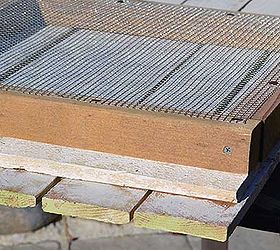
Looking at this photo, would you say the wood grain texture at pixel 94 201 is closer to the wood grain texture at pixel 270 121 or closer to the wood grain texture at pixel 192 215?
the wood grain texture at pixel 192 215

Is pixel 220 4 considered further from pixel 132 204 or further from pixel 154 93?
pixel 132 204

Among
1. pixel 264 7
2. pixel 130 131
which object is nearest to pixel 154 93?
pixel 130 131

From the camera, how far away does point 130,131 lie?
1171 mm

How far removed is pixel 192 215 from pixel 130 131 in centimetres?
15

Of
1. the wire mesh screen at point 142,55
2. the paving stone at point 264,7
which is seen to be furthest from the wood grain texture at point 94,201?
the paving stone at point 264,7

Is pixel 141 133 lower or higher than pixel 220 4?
higher

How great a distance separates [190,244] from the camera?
327cm

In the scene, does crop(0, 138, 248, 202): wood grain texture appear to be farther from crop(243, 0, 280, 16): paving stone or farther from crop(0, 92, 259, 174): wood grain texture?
crop(243, 0, 280, 16): paving stone

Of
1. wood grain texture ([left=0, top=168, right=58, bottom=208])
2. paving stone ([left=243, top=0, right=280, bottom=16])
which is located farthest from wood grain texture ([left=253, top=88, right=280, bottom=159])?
paving stone ([left=243, top=0, right=280, bottom=16])

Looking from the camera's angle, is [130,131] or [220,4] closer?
[130,131]

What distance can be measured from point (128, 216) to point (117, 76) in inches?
12.2

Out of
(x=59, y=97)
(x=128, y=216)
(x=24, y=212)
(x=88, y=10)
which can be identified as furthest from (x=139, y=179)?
(x=24, y=212)

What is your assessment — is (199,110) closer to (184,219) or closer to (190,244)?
(184,219)

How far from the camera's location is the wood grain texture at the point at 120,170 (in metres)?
1.12
